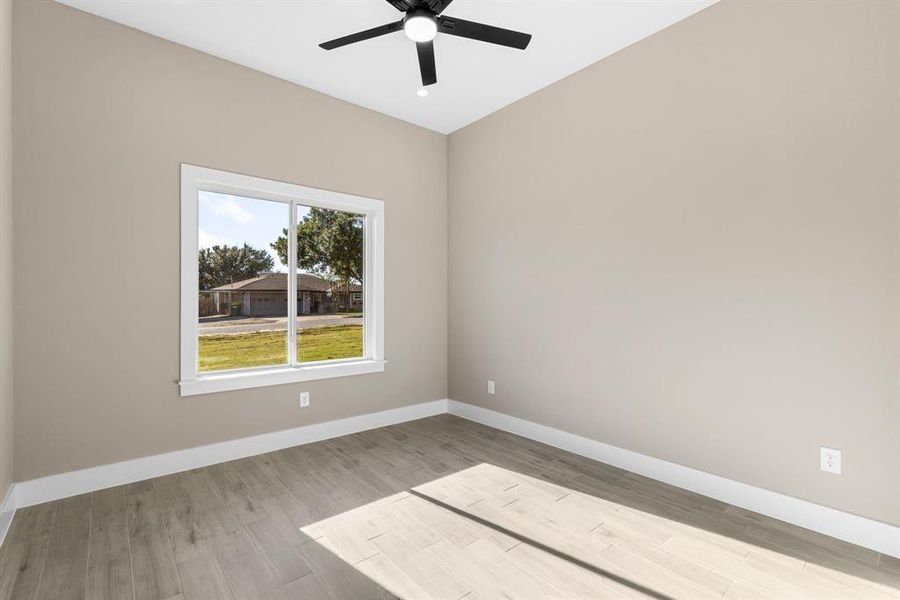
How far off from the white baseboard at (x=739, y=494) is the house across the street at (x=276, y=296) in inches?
79.1

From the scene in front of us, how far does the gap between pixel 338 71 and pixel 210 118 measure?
1034mm

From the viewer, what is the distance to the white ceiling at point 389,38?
8.55 ft

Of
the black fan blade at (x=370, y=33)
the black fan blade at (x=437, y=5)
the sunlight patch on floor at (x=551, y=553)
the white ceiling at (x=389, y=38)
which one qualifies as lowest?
the sunlight patch on floor at (x=551, y=553)

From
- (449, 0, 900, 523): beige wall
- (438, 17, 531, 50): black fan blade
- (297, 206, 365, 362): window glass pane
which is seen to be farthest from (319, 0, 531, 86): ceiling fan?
(297, 206, 365, 362): window glass pane

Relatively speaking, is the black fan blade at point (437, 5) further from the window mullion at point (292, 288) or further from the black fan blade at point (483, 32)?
the window mullion at point (292, 288)

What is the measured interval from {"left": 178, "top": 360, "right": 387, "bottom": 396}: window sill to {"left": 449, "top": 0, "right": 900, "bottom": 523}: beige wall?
1431mm

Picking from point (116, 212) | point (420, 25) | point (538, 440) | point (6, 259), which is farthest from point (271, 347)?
point (420, 25)

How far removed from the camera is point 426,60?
2.49 metres

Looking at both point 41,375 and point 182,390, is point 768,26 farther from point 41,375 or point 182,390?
point 41,375

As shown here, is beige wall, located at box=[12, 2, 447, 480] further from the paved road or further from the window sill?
the paved road

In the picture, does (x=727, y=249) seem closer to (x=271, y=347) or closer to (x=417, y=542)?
(x=417, y=542)

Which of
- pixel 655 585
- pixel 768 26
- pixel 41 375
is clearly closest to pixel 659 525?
pixel 655 585

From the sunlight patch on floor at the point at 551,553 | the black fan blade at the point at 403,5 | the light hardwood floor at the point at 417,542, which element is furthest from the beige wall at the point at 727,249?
the black fan blade at the point at 403,5

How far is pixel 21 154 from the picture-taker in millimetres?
2461
